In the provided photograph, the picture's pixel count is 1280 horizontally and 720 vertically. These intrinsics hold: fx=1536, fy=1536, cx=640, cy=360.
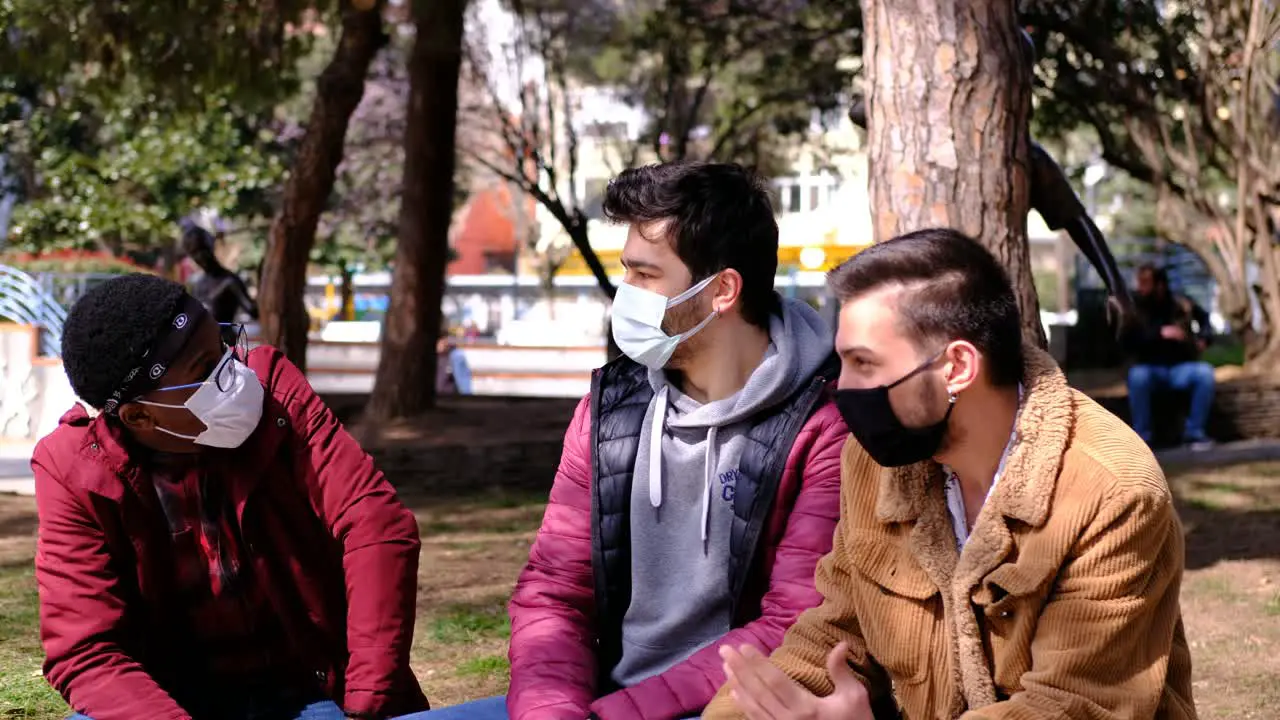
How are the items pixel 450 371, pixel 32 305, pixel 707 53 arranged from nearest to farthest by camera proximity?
pixel 32 305
pixel 707 53
pixel 450 371

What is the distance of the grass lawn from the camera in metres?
5.19

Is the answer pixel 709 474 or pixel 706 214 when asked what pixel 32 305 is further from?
pixel 709 474

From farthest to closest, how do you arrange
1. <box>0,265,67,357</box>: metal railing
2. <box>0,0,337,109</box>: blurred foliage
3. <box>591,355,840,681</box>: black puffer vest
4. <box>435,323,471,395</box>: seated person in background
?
<box>435,323,471,395</box>: seated person in background → <box>0,265,67,357</box>: metal railing → <box>0,0,337,109</box>: blurred foliage → <box>591,355,840,681</box>: black puffer vest

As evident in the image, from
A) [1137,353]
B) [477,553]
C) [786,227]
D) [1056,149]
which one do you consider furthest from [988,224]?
[786,227]

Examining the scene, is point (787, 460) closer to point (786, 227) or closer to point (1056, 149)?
point (1056, 149)

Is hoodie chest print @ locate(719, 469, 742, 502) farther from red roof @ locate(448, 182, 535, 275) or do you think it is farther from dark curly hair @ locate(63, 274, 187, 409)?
red roof @ locate(448, 182, 535, 275)

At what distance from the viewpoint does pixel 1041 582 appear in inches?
92.2

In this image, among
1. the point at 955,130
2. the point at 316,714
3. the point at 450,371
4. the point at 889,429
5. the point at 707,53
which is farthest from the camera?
the point at 450,371

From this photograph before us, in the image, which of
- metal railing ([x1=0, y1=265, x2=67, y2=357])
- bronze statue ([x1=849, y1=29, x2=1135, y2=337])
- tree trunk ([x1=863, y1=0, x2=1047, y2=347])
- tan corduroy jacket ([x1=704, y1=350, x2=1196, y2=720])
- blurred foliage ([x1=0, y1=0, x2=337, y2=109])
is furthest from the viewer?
metal railing ([x1=0, y1=265, x2=67, y2=357])

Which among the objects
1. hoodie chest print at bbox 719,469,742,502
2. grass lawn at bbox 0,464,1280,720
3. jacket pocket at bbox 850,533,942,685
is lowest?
grass lawn at bbox 0,464,1280,720

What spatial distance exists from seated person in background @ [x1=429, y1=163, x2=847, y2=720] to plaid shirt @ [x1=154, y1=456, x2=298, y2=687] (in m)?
0.52

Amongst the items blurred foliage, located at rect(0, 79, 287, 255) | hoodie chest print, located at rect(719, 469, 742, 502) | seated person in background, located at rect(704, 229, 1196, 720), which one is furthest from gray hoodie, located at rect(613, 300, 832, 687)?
blurred foliage, located at rect(0, 79, 287, 255)

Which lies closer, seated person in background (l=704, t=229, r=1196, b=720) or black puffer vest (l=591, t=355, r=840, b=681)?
seated person in background (l=704, t=229, r=1196, b=720)

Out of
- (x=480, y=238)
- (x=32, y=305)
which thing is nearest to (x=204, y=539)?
(x=32, y=305)
